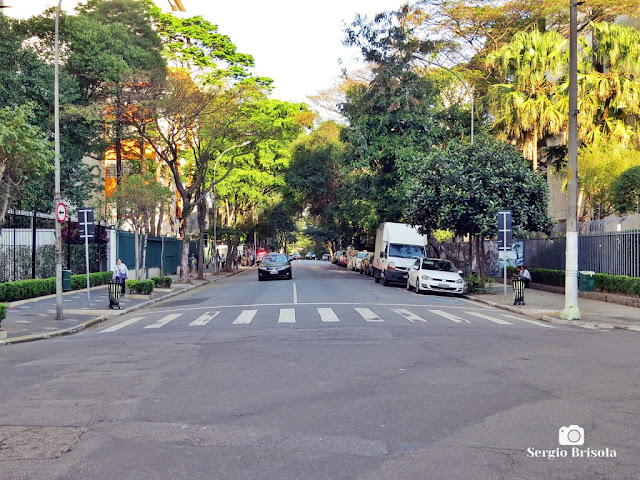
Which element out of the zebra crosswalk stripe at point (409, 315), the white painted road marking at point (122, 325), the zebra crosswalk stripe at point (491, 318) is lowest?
the white painted road marking at point (122, 325)

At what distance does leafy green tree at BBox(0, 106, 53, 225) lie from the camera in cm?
1401

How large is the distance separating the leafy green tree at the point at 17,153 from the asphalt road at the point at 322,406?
4180 mm

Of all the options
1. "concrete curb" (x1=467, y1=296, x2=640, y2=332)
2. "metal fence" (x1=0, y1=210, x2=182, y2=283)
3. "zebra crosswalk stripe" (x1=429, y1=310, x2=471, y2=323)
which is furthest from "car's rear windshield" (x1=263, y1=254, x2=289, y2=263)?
"zebra crosswalk stripe" (x1=429, y1=310, x2=471, y2=323)

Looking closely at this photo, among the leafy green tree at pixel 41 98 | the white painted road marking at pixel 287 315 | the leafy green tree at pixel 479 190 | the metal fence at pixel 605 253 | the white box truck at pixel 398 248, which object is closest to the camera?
the white painted road marking at pixel 287 315

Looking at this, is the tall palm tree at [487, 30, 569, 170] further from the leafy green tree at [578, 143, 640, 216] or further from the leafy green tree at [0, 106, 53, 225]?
the leafy green tree at [0, 106, 53, 225]

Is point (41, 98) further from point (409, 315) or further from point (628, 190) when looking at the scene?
point (628, 190)

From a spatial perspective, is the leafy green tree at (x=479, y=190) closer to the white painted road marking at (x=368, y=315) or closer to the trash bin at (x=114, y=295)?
the white painted road marking at (x=368, y=315)

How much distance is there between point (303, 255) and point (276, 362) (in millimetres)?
167177

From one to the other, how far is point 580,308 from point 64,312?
622 inches

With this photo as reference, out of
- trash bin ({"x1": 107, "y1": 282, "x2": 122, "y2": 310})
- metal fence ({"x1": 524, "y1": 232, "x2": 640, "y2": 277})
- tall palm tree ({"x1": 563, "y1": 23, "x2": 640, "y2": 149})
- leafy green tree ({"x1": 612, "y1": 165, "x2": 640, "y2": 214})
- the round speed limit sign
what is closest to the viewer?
the round speed limit sign

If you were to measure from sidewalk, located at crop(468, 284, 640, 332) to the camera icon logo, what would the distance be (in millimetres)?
10675

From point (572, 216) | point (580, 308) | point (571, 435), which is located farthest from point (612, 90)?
point (571, 435)

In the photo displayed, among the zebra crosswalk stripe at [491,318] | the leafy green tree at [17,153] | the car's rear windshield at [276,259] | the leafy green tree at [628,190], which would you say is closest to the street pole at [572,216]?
the zebra crosswalk stripe at [491,318]

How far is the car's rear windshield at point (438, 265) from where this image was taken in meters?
27.7
